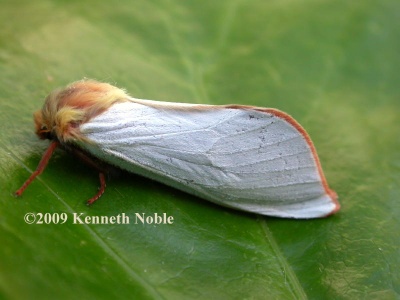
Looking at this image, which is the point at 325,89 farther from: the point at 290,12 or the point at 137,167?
the point at 137,167

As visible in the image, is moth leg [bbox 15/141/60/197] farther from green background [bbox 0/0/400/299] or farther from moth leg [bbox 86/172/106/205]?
moth leg [bbox 86/172/106/205]

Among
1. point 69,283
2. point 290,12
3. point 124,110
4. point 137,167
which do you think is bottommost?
point 69,283

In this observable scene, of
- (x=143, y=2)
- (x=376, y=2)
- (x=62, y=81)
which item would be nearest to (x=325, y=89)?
(x=376, y=2)

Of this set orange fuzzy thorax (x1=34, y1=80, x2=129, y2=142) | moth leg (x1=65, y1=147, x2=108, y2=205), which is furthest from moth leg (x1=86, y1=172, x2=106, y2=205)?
orange fuzzy thorax (x1=34, y1=80, x2=129, y2=142)

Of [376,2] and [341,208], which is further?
[376,2]

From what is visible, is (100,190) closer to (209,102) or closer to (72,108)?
(72,108)

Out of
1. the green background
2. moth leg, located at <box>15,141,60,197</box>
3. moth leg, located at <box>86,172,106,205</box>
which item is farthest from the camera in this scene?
moth leg, located at <box>86,172,106,205</box>

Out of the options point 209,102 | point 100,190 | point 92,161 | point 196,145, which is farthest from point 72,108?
point 209,102

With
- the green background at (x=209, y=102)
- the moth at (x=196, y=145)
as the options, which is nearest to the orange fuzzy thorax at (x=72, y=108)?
the moth at (x=196, y=145)

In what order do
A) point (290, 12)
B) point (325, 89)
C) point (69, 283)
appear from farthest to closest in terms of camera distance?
point (290, 12), point (325, 89), point (69, 283)
